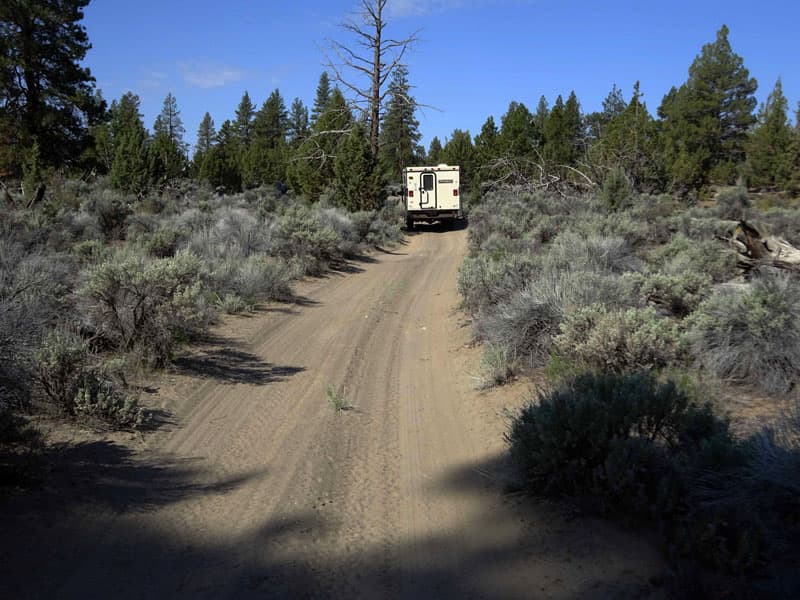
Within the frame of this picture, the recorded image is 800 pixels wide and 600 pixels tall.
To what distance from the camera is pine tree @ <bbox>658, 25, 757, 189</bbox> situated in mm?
43219

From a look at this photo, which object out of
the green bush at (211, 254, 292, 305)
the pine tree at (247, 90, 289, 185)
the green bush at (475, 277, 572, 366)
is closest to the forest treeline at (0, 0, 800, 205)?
the pine tree at (247, 90, 289, 185)

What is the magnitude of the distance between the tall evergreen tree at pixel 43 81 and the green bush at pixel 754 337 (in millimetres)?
30477

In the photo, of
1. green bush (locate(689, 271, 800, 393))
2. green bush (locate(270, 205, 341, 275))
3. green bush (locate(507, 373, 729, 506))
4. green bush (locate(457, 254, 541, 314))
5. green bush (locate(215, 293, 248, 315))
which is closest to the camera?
green bush (locate(507, 373, 729, 506))

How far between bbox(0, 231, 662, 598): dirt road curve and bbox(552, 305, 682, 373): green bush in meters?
0.92

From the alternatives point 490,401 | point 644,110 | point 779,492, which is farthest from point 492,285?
point 644,110

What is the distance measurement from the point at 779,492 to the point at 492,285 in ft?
22.0

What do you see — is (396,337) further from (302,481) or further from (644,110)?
(644,110)

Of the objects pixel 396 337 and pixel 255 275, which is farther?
pixel 255 275

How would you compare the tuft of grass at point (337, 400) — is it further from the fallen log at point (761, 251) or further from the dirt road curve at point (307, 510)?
the fallen log at point (761, 251)

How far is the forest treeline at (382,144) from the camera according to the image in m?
28.9

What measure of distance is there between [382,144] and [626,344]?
33.8 meters

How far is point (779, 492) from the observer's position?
3.61m

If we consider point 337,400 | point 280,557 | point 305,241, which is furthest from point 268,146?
point 280,557

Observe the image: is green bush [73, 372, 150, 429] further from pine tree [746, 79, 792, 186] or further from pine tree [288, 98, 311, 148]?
pine tree [288, 98, 311, 148]
